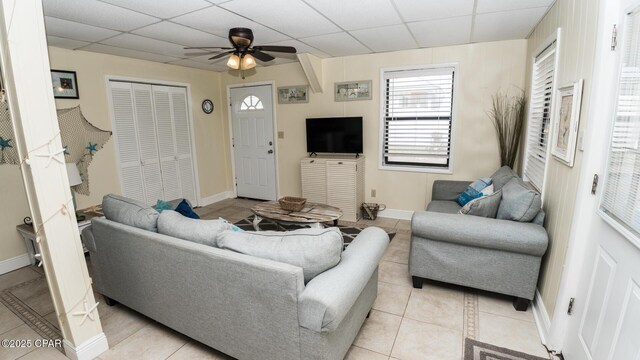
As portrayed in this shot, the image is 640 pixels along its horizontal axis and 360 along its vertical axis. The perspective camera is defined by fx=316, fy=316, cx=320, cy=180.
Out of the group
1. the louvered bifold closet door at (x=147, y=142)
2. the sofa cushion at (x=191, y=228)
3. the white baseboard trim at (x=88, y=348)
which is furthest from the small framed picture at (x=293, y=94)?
the white baseboard trim at (x=88, y=348)

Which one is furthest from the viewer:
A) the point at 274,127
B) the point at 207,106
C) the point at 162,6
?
the point at 207,106

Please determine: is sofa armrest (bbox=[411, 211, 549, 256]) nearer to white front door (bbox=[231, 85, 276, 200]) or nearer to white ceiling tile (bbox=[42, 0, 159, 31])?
white ceiling tile (bbox=[42, 0, 159, 31])

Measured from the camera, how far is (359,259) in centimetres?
178

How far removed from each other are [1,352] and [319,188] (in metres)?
3.44

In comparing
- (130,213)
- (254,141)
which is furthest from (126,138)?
(130,213)

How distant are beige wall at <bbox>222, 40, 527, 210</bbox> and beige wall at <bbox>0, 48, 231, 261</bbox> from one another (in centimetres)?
64

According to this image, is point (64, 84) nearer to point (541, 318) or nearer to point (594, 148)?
point (594, 148)

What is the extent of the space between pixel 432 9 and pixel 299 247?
89.2 inches

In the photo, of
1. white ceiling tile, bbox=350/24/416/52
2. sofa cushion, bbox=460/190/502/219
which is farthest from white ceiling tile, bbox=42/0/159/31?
sofa cushion, bbox=460/190/502/219

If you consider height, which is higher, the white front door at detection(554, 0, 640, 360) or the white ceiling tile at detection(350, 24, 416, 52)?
the white ceiling tile at detection(350, 24, 416, 52)

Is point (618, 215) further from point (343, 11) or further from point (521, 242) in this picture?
point (343, 11)

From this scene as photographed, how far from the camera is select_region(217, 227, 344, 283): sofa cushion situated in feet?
5.28

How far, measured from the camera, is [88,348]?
6.41 feet

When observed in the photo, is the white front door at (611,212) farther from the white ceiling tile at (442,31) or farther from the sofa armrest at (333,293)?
the white ceiling tile at (442,31)
